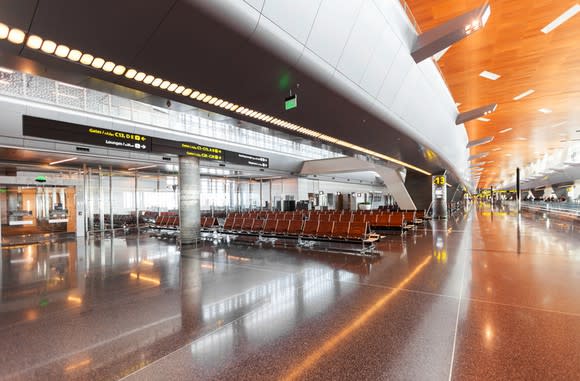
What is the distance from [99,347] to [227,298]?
192 centimetres

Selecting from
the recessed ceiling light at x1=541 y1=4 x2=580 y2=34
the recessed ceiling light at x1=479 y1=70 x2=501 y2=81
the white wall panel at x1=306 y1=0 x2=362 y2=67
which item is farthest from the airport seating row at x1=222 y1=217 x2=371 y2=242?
the recessed ceiling light at x1=541 y1=4 x2=580 y2=34

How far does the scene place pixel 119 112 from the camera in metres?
13.6

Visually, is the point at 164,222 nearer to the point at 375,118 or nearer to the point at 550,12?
the point at 375,118

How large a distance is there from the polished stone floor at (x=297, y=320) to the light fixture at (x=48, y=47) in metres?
3.57

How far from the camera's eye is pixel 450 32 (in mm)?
6141

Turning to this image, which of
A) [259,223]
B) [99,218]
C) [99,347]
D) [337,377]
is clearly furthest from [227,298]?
[99,218]

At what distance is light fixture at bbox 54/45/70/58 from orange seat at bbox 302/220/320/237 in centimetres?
787

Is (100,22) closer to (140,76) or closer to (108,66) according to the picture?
(108,66)

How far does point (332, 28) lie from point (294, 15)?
1.04 meters

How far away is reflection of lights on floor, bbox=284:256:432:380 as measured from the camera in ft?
9.11

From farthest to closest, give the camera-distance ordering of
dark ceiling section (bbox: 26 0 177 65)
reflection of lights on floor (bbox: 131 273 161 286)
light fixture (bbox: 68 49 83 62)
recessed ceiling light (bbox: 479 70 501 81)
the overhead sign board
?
the overhead sign board < recessed ceiling light (bbox: 479 70 501 81) < reflection of lights on floor (bbox: 131 273 161 286) < light fixture (bbox: 68 49 83 62) < dark ceiling section (bbox: 26 0 177 65)

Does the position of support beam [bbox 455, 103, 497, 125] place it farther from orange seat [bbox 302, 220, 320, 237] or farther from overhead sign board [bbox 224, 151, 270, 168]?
overhead sign board [bbox 224, 151, 270, 168]

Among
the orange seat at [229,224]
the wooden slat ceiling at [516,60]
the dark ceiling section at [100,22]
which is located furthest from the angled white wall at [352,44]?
the orange seat at [229,224]

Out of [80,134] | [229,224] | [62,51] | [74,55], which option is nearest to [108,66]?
[74,55]
